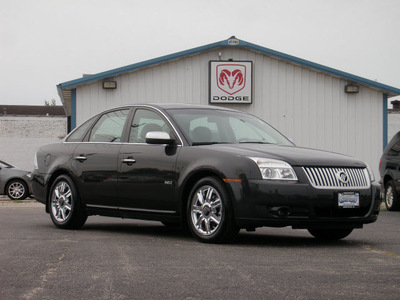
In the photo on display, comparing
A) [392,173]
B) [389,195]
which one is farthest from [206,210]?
[389,195]

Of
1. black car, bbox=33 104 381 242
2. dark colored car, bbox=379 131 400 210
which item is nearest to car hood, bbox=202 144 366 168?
black car, bbox=33 104 381 242

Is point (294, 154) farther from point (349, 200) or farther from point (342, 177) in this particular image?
point (349, 200)

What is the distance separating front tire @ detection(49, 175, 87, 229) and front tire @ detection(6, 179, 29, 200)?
12.8m

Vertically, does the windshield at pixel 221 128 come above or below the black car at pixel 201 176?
above

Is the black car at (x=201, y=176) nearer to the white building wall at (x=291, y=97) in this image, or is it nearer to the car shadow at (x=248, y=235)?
the car shadow at (x=248, y=235)

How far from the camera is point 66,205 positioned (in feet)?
33.0

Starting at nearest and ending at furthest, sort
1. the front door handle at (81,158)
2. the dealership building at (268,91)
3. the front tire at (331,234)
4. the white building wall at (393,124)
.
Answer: the front tire at (331,234) → the front door handle at (81,158) → the dealership building at (268,91) → the white building wall at (393,124)

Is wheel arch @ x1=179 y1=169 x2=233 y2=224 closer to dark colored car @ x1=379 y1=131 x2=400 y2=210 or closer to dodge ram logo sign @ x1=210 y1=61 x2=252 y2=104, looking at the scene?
dark colored car @ x1=379 y1=131 x2=400 y2=210

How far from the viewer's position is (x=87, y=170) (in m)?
9.80

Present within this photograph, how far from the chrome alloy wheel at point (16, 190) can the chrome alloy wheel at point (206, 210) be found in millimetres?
15476

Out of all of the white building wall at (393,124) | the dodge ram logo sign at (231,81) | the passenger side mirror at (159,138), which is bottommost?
the passenger side mirror at (159,138)

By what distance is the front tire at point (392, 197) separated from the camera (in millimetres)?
15953

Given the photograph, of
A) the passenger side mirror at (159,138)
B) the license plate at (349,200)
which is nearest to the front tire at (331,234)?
the license plate at (349,200)

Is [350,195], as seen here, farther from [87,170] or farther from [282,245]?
[87,170]
